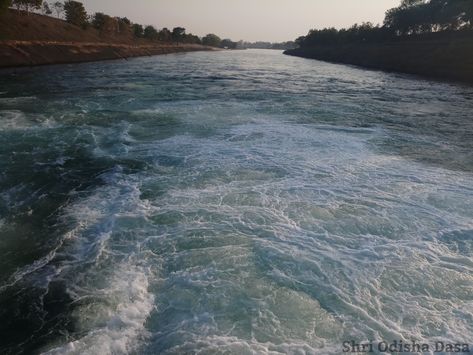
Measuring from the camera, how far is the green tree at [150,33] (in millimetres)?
143500

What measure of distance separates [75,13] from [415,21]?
96035mm

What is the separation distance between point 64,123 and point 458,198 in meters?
19.8

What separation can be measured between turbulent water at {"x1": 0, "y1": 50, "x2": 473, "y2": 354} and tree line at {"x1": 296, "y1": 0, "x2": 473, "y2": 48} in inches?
3241

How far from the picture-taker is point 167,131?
64.3 ft

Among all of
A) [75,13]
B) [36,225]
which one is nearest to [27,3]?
[75,13]

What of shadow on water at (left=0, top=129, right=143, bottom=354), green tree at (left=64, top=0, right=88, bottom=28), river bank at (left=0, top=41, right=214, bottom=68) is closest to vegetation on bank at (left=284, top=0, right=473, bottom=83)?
shadow on water at (left=0, top=129, right=143, bottom=354)

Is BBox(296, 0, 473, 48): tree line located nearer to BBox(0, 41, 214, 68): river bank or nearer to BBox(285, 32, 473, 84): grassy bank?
BBox(285, 32, 473, 84): grassy bank

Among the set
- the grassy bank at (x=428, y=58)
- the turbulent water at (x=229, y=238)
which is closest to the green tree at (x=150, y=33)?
the grassy bank at (x=428, y=58)

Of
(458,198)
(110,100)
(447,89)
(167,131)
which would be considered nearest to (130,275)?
(458,198)

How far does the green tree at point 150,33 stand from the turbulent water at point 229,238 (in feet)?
449

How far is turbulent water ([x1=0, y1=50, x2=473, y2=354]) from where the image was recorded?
6.75 metres

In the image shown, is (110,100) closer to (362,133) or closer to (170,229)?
(362,133)

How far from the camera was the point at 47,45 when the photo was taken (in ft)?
212

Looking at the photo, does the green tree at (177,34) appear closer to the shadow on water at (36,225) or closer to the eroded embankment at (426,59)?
the eroded embankment at (426,59)
